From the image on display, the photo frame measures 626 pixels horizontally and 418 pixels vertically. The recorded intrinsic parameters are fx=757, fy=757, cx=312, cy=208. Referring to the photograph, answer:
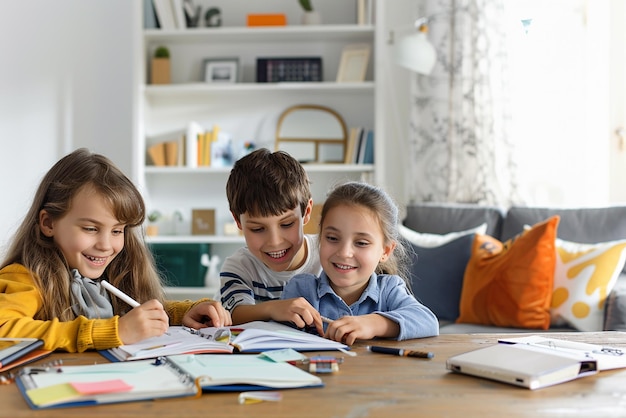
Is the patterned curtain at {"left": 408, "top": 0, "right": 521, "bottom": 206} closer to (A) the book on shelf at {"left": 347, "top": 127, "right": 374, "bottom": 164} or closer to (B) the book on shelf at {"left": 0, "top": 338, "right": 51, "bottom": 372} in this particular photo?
(A) the book on shelf at {"left": 347, "top": 127, "right": 374, "bottom": 164}

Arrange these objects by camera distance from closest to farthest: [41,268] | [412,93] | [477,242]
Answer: [41,268] → [477,242] → [412,93]

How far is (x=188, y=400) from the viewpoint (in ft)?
3.41

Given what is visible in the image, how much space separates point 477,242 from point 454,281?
0.21m

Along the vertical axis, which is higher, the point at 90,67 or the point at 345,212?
the point at 90,67

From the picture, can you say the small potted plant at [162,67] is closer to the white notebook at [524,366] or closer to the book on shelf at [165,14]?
the book on shelf at [165,14]

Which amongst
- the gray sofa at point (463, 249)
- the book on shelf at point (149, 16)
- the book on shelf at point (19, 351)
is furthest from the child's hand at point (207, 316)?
the book on shelf at point (149, 16)

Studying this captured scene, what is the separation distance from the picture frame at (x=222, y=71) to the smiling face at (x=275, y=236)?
3.06 meters

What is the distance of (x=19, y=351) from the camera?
49.3 inches

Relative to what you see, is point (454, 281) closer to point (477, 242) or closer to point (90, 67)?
point (477, 242)

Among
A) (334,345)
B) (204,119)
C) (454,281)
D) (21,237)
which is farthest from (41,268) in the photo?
(204,119)

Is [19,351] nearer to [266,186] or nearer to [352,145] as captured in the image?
[266,186]

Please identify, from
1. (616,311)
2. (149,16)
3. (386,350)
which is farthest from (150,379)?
(149,16)

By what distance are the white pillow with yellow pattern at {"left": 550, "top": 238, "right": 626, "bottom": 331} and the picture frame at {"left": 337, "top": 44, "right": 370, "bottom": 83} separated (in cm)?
195

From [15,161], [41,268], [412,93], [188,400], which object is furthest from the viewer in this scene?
[412,93]
